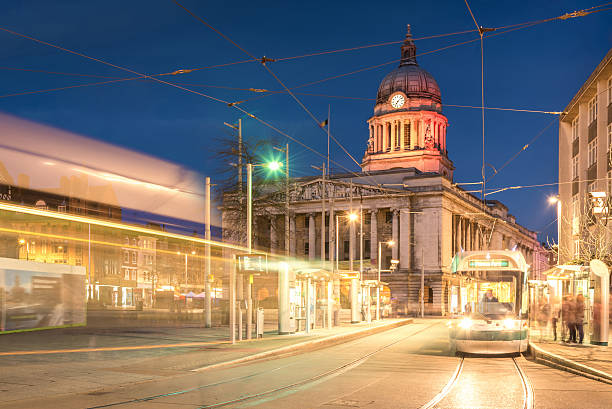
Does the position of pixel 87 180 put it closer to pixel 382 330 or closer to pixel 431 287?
pixel 382 330

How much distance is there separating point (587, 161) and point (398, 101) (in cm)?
6173

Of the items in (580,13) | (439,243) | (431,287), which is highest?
(580,13)

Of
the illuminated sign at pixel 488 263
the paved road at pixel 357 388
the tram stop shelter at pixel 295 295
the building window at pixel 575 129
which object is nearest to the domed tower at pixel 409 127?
the building window at pixel 575 129

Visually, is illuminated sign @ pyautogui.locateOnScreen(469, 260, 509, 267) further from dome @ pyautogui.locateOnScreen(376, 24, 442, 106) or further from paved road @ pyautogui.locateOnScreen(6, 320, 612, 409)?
dome @ pyautogui.locateOnScreen(376, 24, 442, 106)

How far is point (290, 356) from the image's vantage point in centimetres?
2091

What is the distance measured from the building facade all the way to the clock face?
51402 millimetres

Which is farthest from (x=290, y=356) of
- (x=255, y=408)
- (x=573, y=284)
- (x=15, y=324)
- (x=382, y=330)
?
(x=382, y=330)

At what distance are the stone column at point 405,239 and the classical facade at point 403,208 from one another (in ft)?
0.43

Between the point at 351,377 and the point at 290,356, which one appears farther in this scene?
the point at 290,356

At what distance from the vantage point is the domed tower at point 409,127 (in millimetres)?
110250

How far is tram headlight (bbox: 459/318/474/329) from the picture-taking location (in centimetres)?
2095

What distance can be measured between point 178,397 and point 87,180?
11358 mm

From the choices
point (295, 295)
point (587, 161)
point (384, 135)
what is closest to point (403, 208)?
point (384, 135)

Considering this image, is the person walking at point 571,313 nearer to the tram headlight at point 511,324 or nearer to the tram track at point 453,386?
the tram headlight at point 511,324
